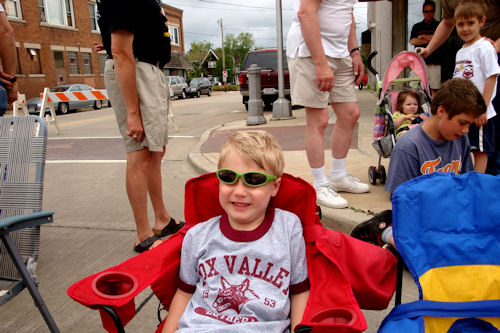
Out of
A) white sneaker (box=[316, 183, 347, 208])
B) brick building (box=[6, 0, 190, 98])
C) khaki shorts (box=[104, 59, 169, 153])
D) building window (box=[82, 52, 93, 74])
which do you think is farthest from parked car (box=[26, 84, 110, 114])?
white sneaker (box=[316, 183, 347, 208])

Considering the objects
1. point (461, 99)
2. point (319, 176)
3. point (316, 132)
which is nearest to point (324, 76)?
point (316, 132)

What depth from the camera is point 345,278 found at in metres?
1.58

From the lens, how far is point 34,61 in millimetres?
26797

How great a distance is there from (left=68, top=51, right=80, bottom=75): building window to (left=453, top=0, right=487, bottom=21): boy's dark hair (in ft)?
99.8

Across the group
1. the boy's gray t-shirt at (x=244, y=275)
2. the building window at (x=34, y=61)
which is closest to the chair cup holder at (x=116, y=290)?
the boy's gray t-shirt at (x=244, y=275)

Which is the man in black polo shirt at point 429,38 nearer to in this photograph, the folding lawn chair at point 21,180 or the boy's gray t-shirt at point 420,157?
the boy's gray t-shirt at point 420,157

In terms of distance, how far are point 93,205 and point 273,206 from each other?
327 centimetres

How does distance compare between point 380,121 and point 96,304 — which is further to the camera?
point 380,121

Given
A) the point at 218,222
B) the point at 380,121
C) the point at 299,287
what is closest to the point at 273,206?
the point at 218,222

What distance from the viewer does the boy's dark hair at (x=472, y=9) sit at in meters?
3.56

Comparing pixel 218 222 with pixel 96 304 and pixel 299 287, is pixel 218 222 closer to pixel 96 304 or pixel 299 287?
pixel 299 287

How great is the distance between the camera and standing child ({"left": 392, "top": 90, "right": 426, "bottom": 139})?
409cm

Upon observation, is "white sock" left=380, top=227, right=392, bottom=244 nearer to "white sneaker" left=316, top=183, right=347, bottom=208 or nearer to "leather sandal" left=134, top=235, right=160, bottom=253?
"white sneaker" left=316, top=183, right=347, bottom=208

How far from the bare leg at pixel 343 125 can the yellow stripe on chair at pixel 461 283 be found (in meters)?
2.30
